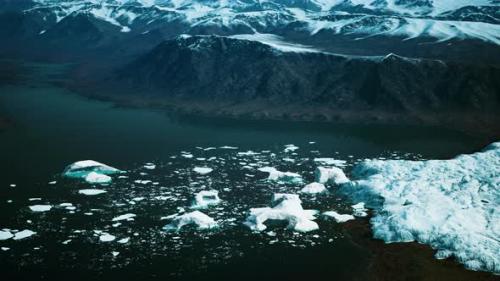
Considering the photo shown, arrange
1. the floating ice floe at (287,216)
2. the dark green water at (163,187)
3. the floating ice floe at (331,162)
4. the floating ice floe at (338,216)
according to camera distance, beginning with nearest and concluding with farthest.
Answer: the dark green water at (163,187) → the floating ice floe at (287,216) → the floating ice floe at (338,216) → the floating ice floe at (331,162)

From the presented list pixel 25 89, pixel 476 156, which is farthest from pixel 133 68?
pixel 476 156

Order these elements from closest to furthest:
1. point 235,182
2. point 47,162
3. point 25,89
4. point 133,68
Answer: point 235,182, point 47,162, point 25,89, point 133,68

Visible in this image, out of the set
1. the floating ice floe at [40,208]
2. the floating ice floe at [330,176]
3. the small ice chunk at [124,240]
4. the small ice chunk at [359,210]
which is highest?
the floating ice floe at [40,208]

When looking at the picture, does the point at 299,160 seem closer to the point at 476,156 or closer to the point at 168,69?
the point at 476,156

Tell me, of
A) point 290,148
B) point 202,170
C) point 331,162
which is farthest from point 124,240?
point 290,148

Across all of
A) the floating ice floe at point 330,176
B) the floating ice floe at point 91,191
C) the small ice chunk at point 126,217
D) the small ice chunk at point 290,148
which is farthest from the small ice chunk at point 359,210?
the floating ice floe at point 91,191

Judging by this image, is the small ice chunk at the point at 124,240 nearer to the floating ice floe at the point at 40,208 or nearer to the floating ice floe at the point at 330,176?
the floating ice floe at the point at 40,208

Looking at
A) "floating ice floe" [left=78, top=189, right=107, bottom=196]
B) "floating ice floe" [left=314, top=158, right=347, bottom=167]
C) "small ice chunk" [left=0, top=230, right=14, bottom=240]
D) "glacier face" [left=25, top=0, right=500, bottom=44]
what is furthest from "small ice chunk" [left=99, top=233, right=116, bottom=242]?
"glacier face" [left=25, top=0, right=500, bottom=44]
